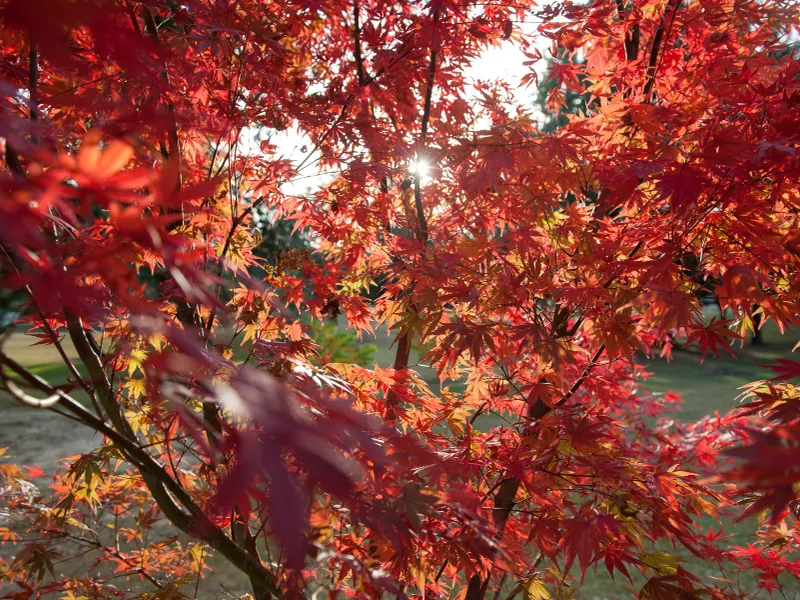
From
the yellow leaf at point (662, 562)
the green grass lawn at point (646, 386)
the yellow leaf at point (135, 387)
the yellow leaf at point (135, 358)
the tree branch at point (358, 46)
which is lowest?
the green grass lawn at point (646, 386)

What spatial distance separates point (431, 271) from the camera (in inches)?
73.7

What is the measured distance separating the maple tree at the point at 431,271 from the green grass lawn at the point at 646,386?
1.89 feet

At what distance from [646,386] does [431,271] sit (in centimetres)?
915

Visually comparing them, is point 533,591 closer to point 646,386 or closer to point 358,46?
point 358,46

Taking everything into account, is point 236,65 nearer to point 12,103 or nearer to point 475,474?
point 12,103

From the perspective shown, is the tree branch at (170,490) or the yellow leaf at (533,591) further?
the yellow leaf at (533,591)

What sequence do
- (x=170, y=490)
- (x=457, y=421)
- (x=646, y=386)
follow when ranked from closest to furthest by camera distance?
(x=170, y=490)
(x=457, y=421)
(x=646, y=386)

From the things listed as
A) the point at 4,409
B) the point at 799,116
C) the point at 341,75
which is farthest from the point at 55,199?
the point at 4,409

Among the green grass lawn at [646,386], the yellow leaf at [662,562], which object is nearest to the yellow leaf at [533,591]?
the yellow leaf at [662,562]

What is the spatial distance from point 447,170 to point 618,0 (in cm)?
106

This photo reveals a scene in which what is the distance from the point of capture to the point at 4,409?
7.79 metres

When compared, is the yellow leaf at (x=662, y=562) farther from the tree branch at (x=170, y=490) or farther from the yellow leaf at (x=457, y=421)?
the tree branch at (x=170, y=490)

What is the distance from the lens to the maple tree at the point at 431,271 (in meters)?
0.94

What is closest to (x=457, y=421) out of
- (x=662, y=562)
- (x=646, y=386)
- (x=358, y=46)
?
(x=662, y=562)
